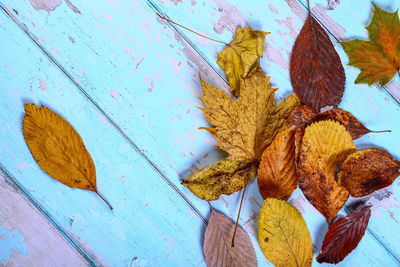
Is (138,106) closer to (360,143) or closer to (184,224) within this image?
(184,224)

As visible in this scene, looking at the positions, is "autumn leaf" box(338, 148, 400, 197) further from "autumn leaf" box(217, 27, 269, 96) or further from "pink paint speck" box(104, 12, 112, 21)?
"pink paint speck" box(104, 12, 112, 21)

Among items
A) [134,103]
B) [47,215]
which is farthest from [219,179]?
[47,215]

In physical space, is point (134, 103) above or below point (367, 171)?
above

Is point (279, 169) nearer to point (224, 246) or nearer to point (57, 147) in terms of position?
point (224, 246)

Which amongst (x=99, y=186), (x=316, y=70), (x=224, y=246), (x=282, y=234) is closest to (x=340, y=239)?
(x=282, y=234)

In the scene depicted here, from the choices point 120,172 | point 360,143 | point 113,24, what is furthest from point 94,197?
point 360,143

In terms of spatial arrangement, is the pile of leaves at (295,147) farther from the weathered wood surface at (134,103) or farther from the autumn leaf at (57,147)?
the autumn leaf at (57,147)

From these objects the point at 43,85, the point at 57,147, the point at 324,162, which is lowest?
the point at 324,162
